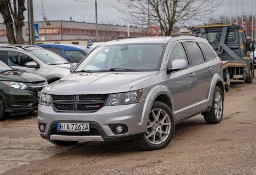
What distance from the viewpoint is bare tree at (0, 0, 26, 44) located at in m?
23.1

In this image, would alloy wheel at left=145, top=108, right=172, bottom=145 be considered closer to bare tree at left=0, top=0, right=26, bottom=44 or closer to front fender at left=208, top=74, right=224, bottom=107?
front fender at left=208, top=74, right=224, bottom=107

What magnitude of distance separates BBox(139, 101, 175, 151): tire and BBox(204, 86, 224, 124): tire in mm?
2172

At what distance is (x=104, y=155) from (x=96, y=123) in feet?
2.28

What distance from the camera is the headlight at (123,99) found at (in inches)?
263

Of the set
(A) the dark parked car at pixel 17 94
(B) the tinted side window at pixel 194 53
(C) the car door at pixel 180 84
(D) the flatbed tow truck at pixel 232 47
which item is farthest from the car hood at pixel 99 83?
(D) the flatbed tow truck at pixel 232 47

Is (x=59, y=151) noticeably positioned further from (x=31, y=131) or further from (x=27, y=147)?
(x=31, y=131)

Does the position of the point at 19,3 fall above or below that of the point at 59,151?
above

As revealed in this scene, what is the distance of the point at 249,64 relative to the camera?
19.4 meters

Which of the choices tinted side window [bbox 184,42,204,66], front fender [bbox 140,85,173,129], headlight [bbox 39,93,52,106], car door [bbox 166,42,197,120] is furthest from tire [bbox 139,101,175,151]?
tinted side window [bbox 184,42,204,66]

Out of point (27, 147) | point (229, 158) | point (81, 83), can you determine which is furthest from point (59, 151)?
point (229, 158)

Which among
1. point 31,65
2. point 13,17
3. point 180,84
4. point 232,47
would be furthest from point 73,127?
point 13,17

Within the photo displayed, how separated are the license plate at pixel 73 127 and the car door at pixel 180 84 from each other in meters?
1.59

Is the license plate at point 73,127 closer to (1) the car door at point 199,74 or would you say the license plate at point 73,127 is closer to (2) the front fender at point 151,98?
(2) the front fender at point 151,98

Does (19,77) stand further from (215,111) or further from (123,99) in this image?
(123,99)
